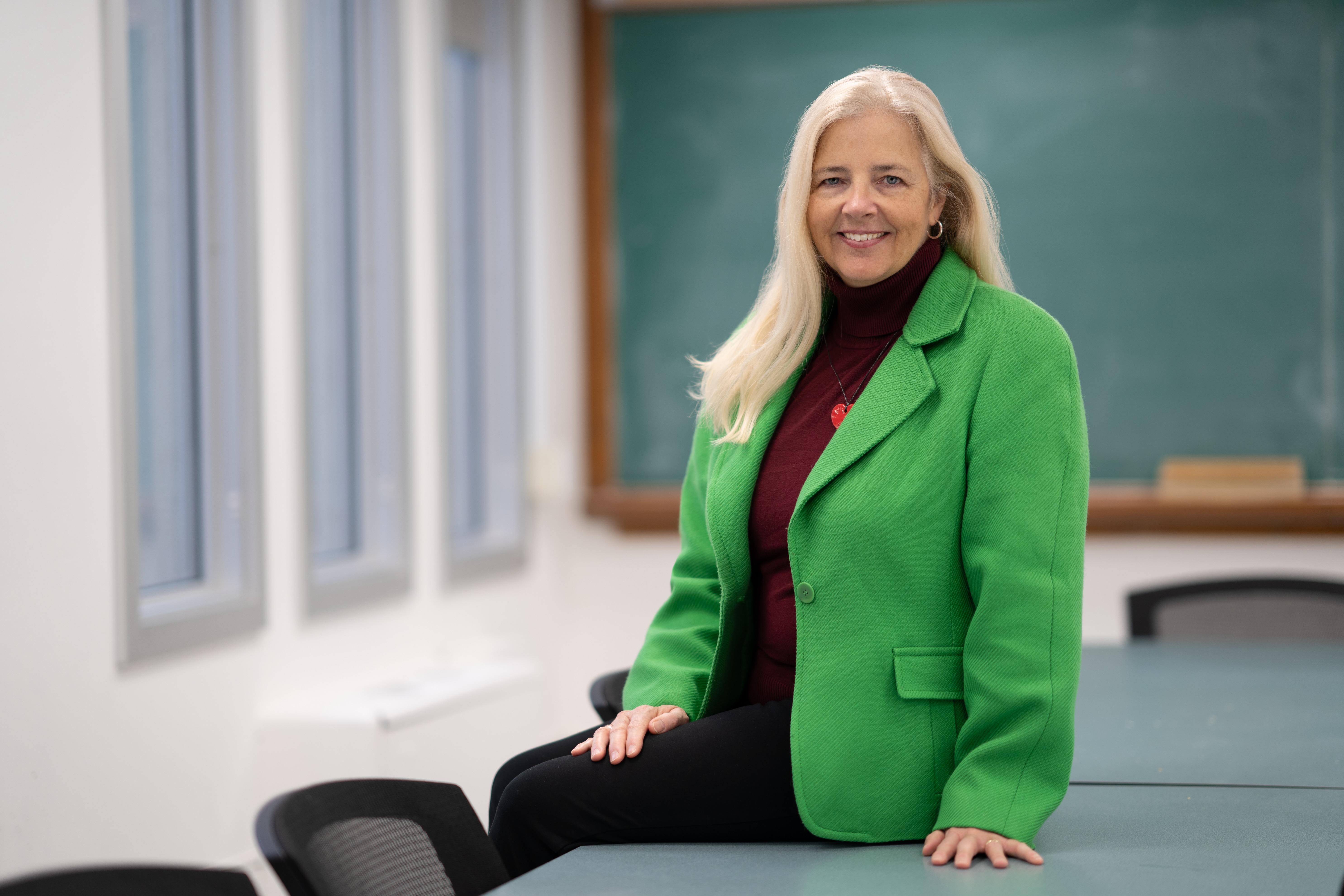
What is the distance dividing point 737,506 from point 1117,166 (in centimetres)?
316

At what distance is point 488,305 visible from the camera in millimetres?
4391

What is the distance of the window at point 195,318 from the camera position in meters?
2.89

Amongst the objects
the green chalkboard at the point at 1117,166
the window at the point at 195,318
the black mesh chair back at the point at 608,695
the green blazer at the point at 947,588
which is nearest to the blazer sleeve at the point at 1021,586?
the green blazer at the point at 947,588

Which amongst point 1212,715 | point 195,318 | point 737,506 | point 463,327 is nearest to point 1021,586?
point 737,506

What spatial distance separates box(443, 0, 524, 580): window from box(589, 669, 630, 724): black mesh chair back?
213 cm

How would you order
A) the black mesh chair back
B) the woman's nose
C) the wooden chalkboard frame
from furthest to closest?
1. the wooden chalkboard frame
2. the black mesh chair back
3. the woman's nose

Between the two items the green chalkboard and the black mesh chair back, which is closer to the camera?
the black mesh chair back

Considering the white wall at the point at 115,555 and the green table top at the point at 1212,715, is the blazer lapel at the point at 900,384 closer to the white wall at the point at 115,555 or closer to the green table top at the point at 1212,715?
the green table top at the point at 1212,715

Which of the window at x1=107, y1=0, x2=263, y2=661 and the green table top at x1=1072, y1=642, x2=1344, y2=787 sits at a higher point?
the window at x1=107, y1=0, x2=263, y2=661

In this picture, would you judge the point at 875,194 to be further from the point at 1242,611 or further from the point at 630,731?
the point at 1242,611

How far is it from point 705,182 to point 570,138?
0.52m

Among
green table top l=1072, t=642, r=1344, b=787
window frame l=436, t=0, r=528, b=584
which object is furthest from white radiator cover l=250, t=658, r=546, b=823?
green table top l=1072, t=642, r=1344, b=787

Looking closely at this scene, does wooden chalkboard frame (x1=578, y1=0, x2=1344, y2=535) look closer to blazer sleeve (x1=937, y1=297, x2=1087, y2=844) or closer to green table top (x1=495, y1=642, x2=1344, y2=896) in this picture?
green table top (x1=495, y1=642, x2=1344, y2=896)

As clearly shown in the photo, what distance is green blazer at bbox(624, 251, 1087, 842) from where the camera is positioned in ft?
4.85
